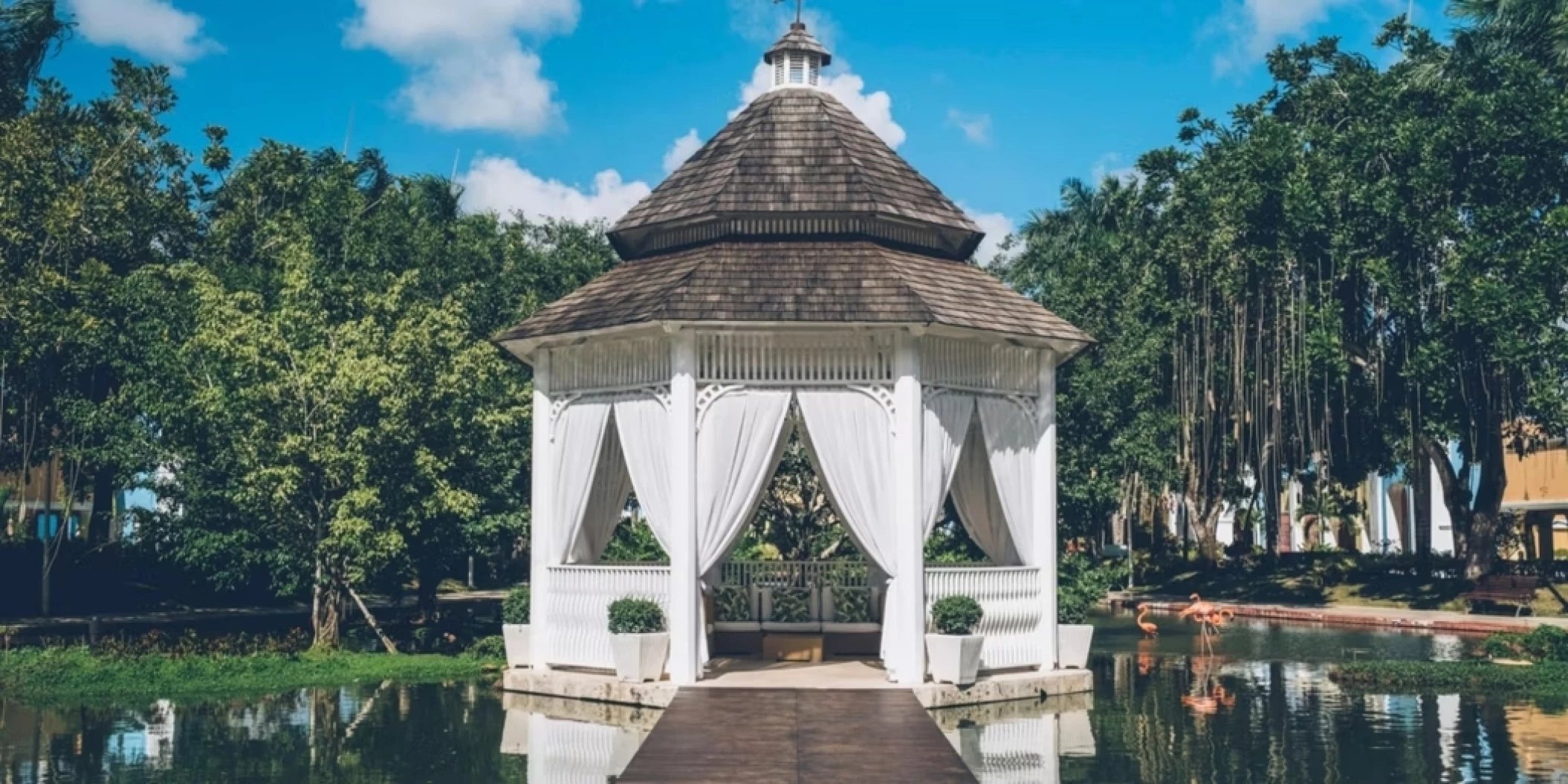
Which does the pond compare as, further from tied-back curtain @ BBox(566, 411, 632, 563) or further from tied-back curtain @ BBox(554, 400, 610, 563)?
tied-back curtain @ BBox(566, 411, 632, 563)

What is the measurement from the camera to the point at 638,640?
664 inches

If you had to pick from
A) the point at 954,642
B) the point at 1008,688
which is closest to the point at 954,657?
the point at 954,642

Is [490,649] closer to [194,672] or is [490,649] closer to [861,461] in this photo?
[194,672]

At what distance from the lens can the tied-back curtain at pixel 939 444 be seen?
682 inches

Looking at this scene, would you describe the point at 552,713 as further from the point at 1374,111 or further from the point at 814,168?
A: the point at 1374,111

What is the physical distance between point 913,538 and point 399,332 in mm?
10246

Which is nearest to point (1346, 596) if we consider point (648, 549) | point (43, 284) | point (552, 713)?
point (648, 549)

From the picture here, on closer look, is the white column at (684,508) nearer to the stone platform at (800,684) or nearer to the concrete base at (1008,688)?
the stone platform at (800,684)

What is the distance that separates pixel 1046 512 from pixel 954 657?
108 inches

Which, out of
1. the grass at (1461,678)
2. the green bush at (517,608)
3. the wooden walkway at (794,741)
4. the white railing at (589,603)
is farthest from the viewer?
the green bush at (517,608)

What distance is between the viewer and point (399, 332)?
23703mm

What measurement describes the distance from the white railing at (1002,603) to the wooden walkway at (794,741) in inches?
65.5

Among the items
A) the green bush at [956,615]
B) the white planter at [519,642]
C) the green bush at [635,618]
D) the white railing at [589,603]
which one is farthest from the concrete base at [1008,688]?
the white planter at [519,642]

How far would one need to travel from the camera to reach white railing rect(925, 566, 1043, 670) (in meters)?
17.8
